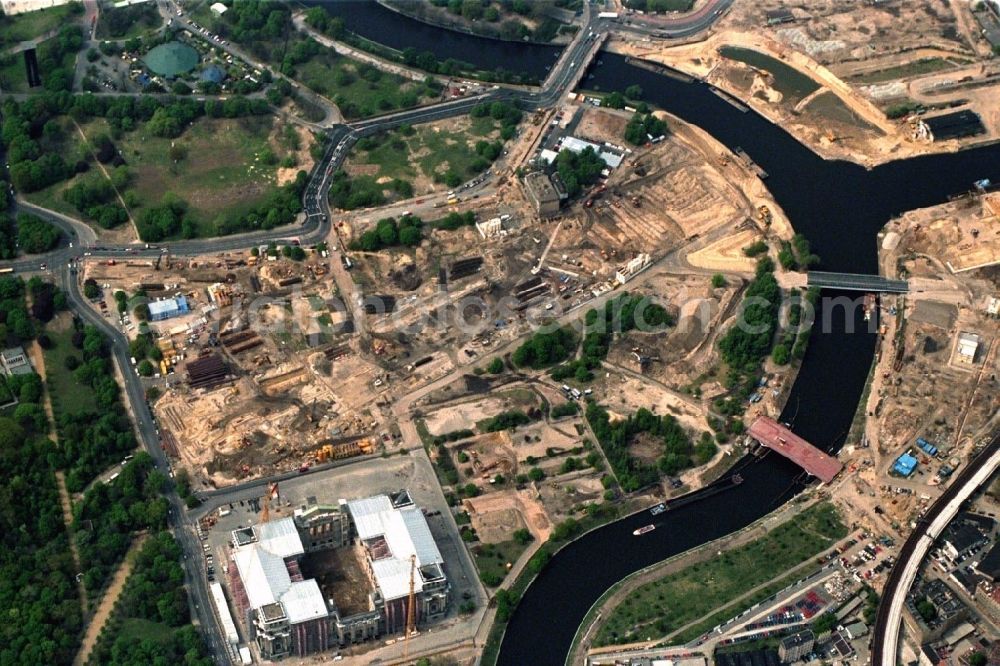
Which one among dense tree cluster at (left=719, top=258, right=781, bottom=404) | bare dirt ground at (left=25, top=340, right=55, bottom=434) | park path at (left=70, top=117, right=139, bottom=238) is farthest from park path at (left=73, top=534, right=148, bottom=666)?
dense tree cluster at (left=719, top=258, right=781, bottom=404)

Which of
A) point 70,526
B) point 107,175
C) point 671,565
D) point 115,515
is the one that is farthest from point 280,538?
point 107,175

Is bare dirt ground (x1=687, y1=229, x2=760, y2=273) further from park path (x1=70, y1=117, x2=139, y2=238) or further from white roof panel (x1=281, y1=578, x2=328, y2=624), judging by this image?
park path (x1=70, y1=117, x2=139, y2=238)

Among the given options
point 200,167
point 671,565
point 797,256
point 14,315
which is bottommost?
point 671,565

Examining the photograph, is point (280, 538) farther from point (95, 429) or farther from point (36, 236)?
point (36, 236)

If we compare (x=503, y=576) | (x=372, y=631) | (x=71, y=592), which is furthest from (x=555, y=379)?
(x=71, y=592)

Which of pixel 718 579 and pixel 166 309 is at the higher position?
pixel 166 309
